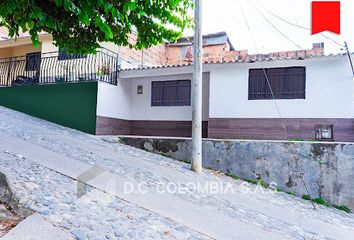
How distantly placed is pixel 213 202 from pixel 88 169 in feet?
7.24

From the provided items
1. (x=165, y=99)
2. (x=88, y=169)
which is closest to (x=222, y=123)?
(x=165, y=99)

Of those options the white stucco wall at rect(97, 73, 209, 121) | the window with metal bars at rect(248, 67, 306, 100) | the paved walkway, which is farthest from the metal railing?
the window with metal bars at rect(248, 67, 306, 100)

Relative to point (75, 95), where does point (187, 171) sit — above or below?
below

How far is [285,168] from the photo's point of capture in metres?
7.66

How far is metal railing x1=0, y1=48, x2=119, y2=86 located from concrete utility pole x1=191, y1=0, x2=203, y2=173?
171 inches

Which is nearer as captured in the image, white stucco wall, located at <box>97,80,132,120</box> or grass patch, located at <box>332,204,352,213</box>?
grass patch, located at <box>332,204,352,213</box>

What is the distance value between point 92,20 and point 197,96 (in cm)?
336

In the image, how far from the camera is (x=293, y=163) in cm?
760

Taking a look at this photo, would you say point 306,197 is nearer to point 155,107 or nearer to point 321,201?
point 321,201

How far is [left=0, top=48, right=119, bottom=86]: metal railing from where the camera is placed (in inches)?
431

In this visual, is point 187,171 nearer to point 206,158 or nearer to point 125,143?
point 206,158

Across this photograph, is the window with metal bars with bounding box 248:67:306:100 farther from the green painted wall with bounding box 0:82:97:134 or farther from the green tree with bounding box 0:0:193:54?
the green painted wall with bounding box 0:82:97:134

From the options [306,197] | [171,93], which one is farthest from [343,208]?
[171,93]

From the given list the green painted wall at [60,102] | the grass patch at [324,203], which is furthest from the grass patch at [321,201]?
the green painted wall at [60,102]
